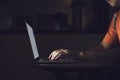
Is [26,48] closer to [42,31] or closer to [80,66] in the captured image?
[42,31]

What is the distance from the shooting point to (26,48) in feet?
14.6

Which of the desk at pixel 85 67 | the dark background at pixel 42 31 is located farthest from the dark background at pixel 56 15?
the desk at pixel 85 67

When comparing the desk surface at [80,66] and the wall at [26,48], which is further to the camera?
the wall at [26,48]

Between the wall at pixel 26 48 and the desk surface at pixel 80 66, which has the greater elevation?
the desk surface at pixel 80 66

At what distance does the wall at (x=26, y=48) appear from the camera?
14.5 ft

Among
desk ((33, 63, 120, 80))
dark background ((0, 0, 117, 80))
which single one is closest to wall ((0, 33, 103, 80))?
dark background ((0, 0, 117, 80))

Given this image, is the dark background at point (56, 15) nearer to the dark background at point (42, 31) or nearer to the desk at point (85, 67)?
the dark background at point (42, 31)

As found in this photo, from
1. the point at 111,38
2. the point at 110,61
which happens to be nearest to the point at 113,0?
the point at 111,38

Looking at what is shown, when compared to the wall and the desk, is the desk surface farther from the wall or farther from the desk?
the wall

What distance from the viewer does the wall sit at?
4.42 m

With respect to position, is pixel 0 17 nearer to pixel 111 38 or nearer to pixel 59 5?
pixel 59 5

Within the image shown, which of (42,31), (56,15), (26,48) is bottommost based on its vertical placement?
(26,48)

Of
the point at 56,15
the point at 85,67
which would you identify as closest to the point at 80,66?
the point at 85,67

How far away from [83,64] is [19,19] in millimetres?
2206
